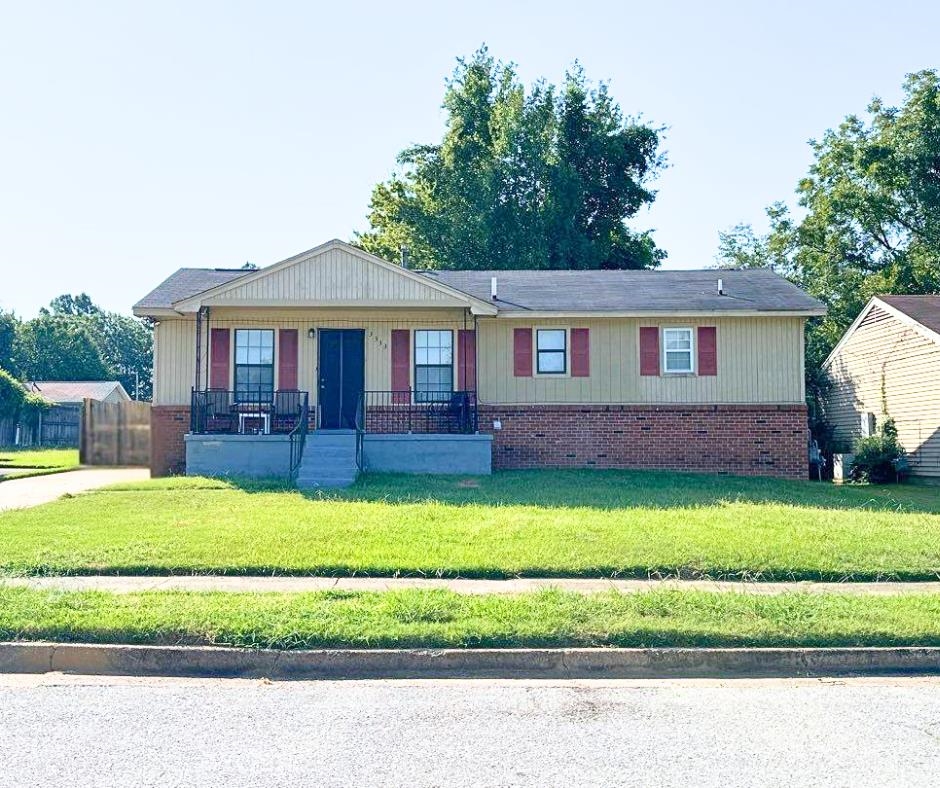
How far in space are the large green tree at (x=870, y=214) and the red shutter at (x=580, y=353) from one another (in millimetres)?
11868

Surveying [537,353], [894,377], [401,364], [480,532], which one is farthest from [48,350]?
[480,532]

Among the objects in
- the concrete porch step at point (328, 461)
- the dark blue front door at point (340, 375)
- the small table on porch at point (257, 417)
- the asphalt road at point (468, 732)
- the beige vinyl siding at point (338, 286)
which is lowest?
the asphalt road at point (468, 732)

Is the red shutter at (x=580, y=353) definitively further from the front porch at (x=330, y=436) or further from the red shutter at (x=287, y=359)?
the red shutter at (x=287, y=359)

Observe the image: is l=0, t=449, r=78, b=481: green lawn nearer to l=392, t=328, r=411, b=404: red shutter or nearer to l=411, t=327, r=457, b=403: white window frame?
l=392, t=328, r=411, b=404: red shutter

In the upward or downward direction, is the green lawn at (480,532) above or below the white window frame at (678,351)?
below

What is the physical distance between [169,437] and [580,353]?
8.91 metres

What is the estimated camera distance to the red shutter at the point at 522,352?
19.2 meters

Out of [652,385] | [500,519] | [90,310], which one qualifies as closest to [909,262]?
[652,385]

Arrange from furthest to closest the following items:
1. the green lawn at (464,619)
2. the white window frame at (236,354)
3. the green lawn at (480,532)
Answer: the white window frame at (236,354)
the green lawn at (480,532)
the green lawn at (464,619)

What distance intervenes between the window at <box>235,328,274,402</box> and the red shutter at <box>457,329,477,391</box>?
4.00 m

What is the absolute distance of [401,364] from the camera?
758 inches

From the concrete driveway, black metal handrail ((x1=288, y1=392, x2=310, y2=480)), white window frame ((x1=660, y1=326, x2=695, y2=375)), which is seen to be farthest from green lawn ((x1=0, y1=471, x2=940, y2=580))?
white window frame ((x1=660, y1=326, x2=695, y2=375))

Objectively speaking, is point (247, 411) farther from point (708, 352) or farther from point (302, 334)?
point (708, 352)

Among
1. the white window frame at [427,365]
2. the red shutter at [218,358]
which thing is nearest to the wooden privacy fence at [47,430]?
the red shutter at [218,358]
